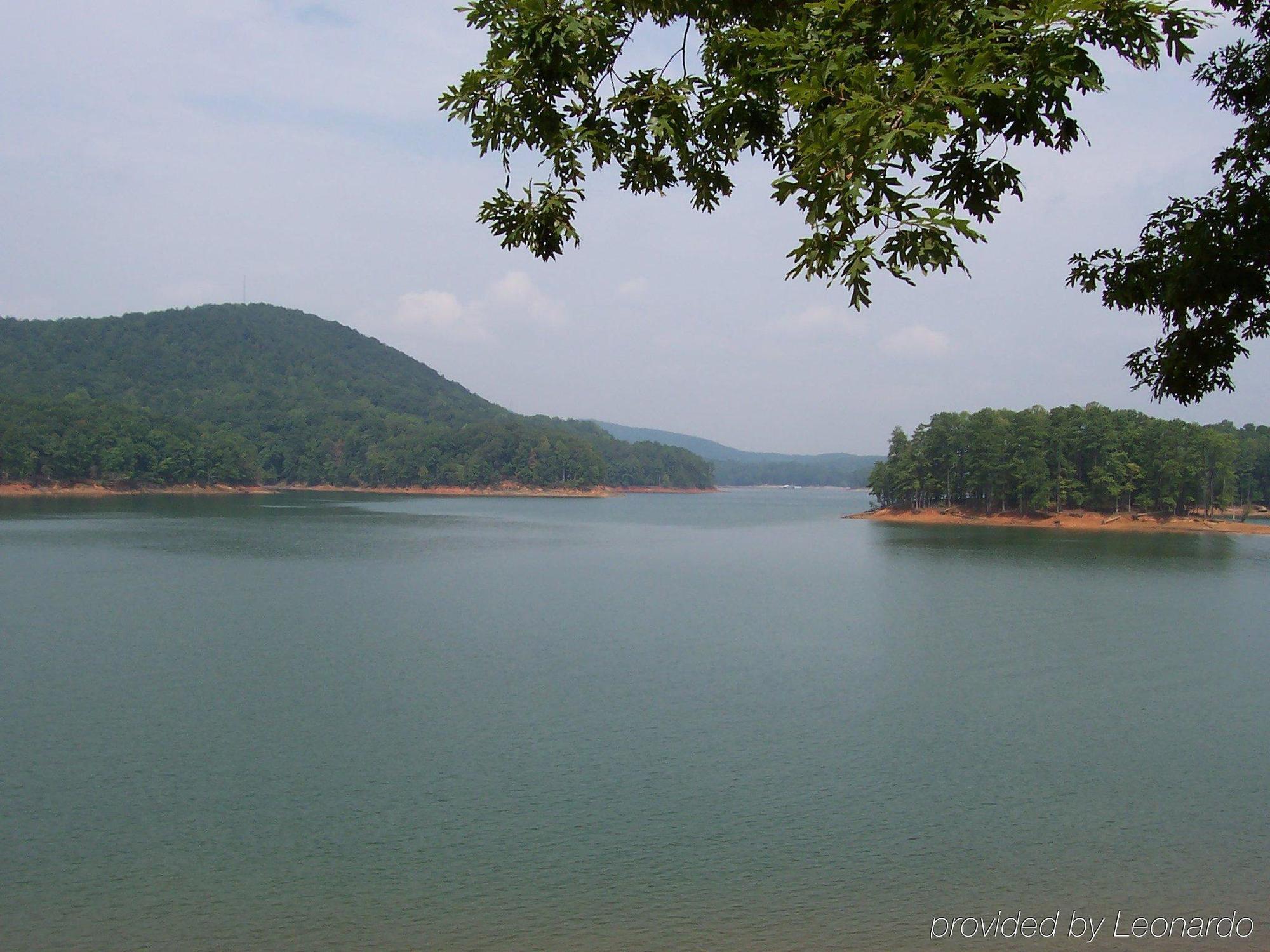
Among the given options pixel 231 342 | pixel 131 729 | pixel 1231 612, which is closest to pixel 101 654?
pixel 131 729

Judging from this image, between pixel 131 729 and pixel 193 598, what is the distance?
42.3 ft

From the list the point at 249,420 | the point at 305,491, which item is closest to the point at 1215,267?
the point at 305,491

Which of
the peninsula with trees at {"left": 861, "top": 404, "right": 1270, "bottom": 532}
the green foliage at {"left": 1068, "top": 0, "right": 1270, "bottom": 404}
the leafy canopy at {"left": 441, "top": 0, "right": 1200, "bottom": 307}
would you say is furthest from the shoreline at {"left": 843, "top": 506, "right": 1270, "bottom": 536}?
the leafy canopy at {"left": 441, "top": 0, "right": 1200, "bottom": 307}

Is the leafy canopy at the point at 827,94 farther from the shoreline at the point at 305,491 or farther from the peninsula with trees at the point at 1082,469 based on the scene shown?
the shoreline at the point at 305,491

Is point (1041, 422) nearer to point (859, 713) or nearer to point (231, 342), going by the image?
point (859, 713)

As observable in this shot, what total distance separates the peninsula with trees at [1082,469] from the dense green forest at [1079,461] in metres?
0.08

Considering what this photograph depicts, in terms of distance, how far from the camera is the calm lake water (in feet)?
25.7

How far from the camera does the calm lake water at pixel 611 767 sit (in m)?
7.84

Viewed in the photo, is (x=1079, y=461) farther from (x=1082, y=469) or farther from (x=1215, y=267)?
(x=1215, y=267)

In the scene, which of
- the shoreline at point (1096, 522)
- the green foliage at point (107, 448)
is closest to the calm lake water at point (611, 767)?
the shoreline at point (1096, 522)

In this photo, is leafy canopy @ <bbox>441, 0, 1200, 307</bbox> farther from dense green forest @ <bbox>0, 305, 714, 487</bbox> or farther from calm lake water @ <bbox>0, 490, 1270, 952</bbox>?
dense green forest @ <bbox>0, 305, 714, 487</bbox>

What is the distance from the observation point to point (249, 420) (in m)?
142

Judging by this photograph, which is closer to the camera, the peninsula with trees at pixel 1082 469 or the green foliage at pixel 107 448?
the peninsula with trees at pixel 1082 469

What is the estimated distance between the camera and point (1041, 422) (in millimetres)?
67812
